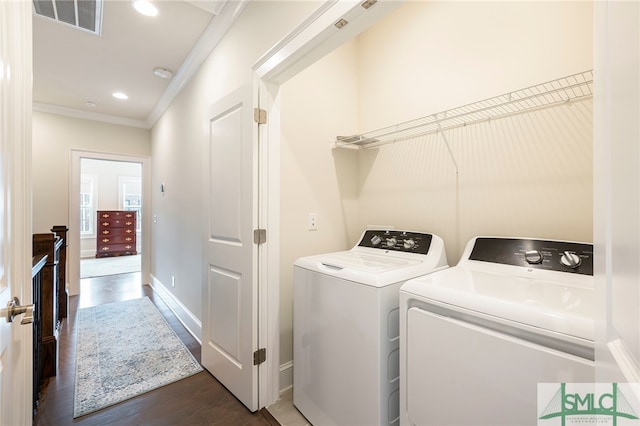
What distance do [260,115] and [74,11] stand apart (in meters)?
1.65

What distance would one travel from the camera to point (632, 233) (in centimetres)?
41

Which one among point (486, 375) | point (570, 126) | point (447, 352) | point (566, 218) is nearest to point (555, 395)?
point (486, 375)

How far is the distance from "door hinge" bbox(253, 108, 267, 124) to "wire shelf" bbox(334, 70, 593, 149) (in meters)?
0.63

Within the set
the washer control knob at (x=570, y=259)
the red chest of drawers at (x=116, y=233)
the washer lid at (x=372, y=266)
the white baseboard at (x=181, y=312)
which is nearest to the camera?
the washer control knob at (x=570, y=259)

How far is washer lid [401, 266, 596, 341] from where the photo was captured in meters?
0.80

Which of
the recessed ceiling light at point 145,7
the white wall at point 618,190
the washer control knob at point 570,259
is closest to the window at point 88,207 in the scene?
the recessed ceiling light at point 145,7

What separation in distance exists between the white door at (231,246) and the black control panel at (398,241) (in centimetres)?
79

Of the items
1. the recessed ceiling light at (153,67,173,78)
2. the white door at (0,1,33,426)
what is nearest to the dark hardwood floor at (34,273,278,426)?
the white door at (0,1,33,426)

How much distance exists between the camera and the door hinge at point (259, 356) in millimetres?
1708

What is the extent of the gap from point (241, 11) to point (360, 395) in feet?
7.87

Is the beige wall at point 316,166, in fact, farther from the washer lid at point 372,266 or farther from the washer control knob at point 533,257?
the washer control knob at point 533,257

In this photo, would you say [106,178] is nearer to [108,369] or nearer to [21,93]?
[108,369]

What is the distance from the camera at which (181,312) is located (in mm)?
3094

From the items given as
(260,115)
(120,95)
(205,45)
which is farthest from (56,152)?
(260,115)
